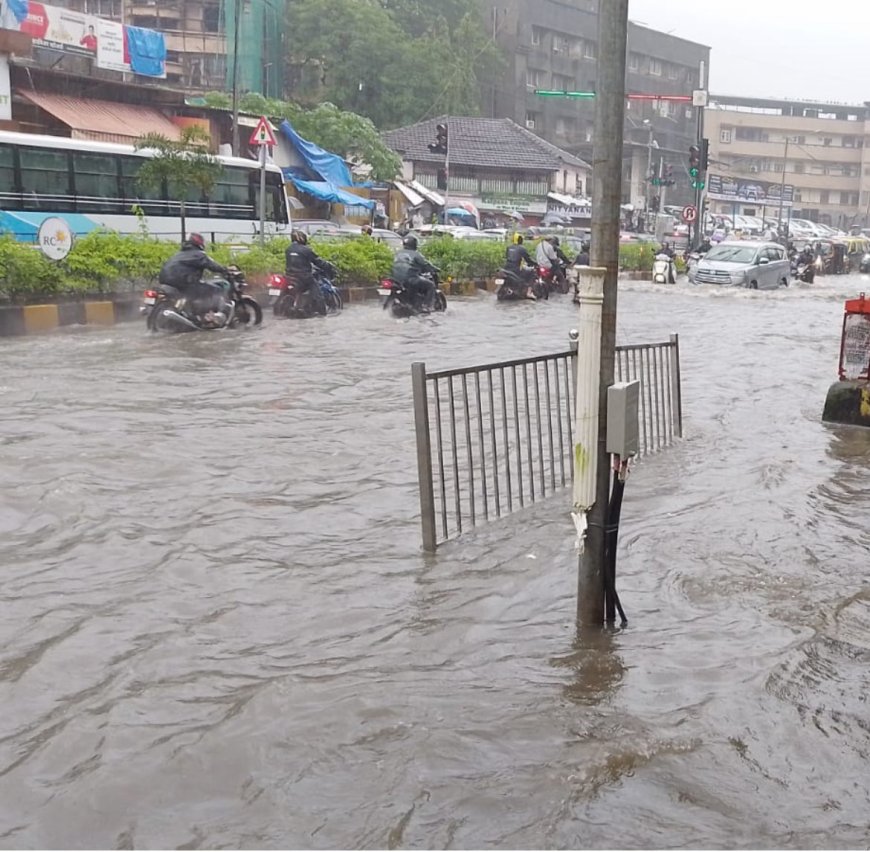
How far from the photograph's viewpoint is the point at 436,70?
51.4m

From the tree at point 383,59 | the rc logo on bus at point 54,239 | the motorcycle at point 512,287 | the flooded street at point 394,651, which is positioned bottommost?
the flooded street at point 394,651

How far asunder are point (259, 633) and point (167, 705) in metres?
0.72

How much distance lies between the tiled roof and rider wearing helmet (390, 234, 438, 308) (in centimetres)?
3142

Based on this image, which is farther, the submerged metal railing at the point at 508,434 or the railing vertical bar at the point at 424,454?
the submerged metal railing at the point at 508,434

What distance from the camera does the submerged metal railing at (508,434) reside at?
542 cm

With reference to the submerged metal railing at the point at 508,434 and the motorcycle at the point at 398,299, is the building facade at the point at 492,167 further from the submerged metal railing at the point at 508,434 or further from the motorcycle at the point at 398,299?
the submerged metal railing at the point at 508,434

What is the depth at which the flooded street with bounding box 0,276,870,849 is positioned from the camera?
124 inches

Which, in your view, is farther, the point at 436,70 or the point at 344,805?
the point at 436,70

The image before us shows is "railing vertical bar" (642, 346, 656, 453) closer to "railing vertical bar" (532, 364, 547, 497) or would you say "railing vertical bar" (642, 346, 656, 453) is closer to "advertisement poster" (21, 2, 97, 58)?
"railing vertical bar" (532, 364, 547, 497)

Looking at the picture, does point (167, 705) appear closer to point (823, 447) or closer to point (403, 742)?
point (403, 742)

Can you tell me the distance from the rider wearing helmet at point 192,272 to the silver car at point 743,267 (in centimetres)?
1711

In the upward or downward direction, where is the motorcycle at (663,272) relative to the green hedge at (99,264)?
A: downward

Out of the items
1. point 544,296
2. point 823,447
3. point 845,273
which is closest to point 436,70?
point 845,273

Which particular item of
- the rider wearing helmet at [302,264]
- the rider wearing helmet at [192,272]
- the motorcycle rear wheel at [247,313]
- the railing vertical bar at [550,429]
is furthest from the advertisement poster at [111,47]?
the railing vertical bar at [550,429]
